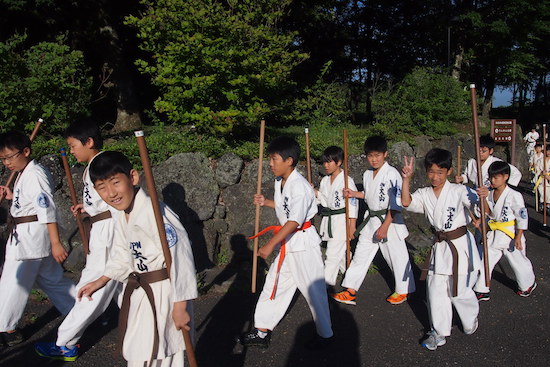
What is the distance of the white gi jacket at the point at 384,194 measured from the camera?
490cm

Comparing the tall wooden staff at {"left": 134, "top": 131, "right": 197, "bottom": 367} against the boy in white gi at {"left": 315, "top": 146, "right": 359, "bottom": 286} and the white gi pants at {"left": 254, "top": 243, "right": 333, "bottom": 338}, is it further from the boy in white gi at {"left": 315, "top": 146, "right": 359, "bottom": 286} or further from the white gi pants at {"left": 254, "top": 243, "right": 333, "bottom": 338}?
the boy in white gi at {"left": 315, "top": 146, "right": 359, "bottom": 286}

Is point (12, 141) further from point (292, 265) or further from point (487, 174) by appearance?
point (487, 174)

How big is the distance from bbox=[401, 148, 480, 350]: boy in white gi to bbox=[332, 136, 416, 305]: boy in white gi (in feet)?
2.32

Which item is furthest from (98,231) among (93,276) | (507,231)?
(507,231)

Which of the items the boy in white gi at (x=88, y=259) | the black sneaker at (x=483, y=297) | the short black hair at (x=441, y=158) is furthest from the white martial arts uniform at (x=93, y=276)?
the black sneaker at (x=483, y=297)

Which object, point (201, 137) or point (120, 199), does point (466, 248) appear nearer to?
point (120, 199)

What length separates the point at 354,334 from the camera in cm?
409

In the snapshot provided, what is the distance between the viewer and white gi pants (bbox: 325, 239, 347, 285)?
5.20m

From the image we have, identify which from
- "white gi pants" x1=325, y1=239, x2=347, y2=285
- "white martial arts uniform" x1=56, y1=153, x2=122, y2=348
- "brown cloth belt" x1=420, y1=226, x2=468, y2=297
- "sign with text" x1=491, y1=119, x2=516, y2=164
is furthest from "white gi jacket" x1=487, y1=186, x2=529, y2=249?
"sign with text" x1=491, y1=119, x2=516, y2=164

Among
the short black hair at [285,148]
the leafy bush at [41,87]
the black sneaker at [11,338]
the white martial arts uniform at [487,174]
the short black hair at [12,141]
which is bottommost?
the black sneaker at [11,338]

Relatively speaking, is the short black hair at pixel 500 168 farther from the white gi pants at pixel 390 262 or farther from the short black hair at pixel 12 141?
the short black hair at pixel 12 141

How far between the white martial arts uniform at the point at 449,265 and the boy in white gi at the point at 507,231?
0.96 meters

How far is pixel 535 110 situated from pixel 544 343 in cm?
3536

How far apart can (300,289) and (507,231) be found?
2836mm
